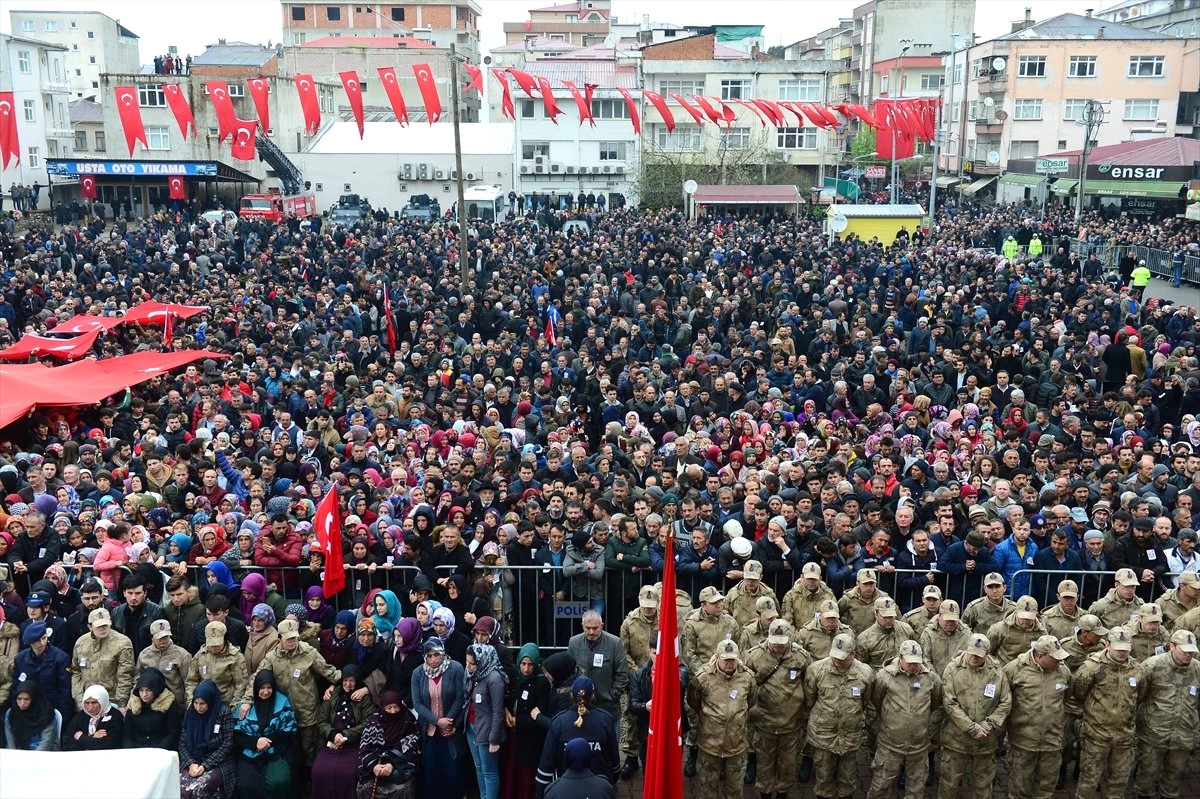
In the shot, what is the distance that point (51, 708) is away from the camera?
7.24 meters

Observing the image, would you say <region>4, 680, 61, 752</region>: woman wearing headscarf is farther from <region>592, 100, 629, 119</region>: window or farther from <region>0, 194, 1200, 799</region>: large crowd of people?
<region>592, 100, 629, 119</region>: window

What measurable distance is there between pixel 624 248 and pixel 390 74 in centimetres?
981

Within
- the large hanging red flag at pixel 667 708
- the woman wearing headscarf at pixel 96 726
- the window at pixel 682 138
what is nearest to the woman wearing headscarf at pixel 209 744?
the woman wearing headscarf at pixel 96 726

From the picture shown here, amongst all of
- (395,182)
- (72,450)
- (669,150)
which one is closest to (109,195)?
(395,182)

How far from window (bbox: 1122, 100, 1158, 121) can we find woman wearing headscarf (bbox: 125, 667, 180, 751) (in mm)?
56225

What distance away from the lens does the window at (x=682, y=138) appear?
53.7 meters

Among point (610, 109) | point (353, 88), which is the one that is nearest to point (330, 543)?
point (353, 88)

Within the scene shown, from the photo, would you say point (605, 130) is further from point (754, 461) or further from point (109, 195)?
point (754, 461)

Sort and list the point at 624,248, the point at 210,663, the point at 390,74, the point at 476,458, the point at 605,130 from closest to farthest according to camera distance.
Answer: the point at 210,663
the point at 476,458
the point at 624,248
the point at 390,74
the point at 605,130

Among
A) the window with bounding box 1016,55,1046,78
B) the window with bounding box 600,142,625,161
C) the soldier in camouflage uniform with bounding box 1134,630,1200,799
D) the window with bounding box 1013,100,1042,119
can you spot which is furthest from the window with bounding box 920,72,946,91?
the soldier in camouflage uniform with bounding box 1134,630,1200,799

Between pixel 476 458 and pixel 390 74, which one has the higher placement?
pixel 390 74

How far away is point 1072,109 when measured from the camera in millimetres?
53406

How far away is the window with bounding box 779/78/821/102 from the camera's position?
2216 inches

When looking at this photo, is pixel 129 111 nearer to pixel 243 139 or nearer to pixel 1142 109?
pixel 243 139
